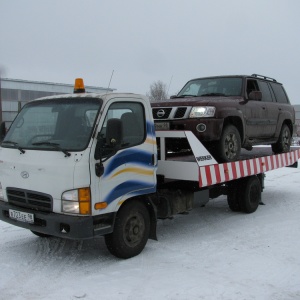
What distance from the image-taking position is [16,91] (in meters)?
42.7

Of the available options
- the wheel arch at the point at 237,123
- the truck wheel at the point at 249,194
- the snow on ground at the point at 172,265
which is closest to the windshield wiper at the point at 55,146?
the snow on ground at the point at 172,265

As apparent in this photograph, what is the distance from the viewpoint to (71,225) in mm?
4586

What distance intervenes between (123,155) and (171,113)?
190 cm

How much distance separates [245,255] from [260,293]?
1256 mm

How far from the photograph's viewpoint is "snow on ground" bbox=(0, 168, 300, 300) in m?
4.26

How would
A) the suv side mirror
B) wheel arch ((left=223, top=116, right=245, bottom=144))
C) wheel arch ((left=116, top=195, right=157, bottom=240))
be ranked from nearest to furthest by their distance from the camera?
wheel arch ((left=116, top=195, right=157, bottom=240))
wheel arch ((left=223, top=116, right=245, bottom=144))
the suv side mirror

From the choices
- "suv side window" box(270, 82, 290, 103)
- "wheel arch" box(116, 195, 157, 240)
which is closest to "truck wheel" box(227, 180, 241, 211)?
"suv side window" box(270, 82, 290, 103)

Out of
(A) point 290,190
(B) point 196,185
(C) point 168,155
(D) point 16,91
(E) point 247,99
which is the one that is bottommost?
(A) point 290,190

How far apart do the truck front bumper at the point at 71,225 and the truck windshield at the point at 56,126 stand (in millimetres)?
803

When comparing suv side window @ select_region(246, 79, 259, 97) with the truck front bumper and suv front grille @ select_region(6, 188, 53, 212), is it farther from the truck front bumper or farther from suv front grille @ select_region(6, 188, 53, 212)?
suv front grille @ select_region(6, 188, 53, 212)

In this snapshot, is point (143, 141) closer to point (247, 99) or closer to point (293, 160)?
point (247, 99)

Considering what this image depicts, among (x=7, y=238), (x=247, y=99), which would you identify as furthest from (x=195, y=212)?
(x=7, y=238)

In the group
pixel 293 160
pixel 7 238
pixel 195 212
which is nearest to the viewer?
pixel 7 238

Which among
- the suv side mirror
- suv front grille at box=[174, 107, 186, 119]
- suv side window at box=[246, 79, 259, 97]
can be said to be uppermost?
suv side window at box=[246, 79, 259, 97]
